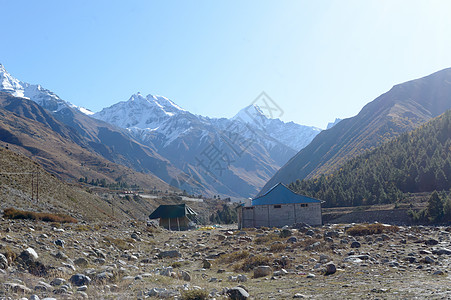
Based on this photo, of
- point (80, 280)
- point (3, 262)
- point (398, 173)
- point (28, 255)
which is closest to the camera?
point (80, 280)

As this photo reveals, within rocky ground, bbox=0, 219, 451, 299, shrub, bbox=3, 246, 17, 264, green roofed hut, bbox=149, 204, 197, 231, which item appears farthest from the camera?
green roofed hut, bbox=149, 204, 197, 231

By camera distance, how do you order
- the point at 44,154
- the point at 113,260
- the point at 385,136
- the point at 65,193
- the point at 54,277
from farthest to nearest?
the point at 44,154, the point at 385,136, the point at 65,193, the point at 113,260, the point at 54,277

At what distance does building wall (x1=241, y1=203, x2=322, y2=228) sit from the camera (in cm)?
4075

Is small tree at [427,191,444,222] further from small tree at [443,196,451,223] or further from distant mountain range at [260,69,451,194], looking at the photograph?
distant mountain range at [260,69,451,194]

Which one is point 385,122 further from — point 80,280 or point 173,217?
point 80,280

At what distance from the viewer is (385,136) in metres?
139

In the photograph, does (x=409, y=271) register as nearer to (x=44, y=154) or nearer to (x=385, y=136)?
(x=385, y=136)

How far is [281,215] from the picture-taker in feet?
136

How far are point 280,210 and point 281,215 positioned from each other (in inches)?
22.6

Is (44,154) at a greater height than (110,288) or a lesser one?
greater

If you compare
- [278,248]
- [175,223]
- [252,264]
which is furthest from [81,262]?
[175,223]

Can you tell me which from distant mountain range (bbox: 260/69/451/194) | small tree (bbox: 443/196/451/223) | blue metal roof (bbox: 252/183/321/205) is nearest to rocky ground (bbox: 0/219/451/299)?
blue metal roof (bbox: 252/183/321/205)

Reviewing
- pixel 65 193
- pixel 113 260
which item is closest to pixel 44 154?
pixel 65 193

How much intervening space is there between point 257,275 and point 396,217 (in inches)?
1755
